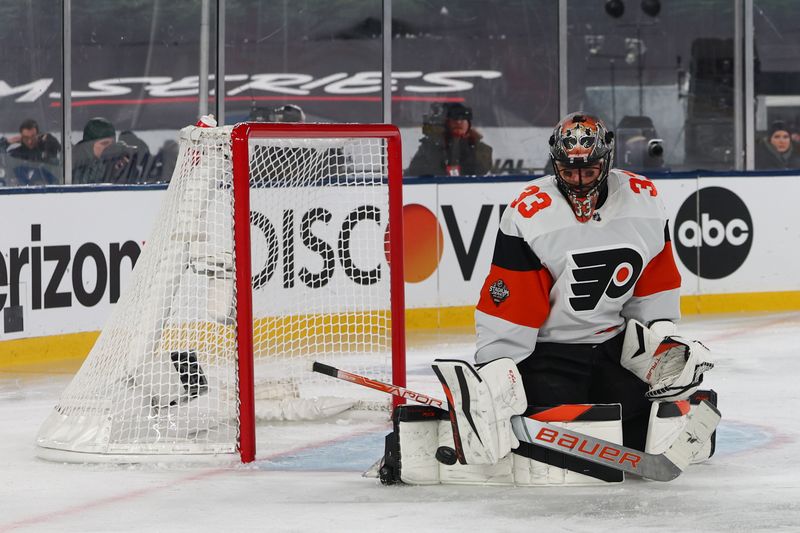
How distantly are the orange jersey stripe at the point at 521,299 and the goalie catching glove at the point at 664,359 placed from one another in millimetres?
283

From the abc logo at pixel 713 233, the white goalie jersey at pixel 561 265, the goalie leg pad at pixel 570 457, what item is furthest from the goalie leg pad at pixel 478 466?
the abc logo at pixel 713 233

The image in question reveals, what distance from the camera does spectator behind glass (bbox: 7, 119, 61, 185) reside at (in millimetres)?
6906

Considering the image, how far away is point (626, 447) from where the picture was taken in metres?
3.77

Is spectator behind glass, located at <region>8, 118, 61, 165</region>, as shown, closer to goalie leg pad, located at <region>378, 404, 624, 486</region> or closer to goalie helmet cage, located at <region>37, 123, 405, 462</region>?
goalie helmet cage, located at <region>37, 123, 405, 462</region>

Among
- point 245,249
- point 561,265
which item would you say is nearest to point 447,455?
point 561,265

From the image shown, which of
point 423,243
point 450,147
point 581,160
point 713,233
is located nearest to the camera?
point 581,160

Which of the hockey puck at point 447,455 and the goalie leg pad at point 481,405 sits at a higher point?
the goalie leg pad at point 481,405

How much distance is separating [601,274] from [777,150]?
5.40 metres

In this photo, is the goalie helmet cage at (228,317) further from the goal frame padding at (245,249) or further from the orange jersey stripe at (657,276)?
the orange jersey stripe at (657,276)

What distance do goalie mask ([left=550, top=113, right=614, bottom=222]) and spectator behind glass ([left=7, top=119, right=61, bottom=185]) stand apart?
12.4 ft

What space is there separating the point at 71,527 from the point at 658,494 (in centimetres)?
139

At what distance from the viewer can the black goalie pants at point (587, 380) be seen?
12.6 ft

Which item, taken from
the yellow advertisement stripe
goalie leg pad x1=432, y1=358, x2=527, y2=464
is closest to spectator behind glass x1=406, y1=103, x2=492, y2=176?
the yellow advertisement stripe

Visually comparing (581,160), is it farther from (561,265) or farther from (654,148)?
(654,148)
